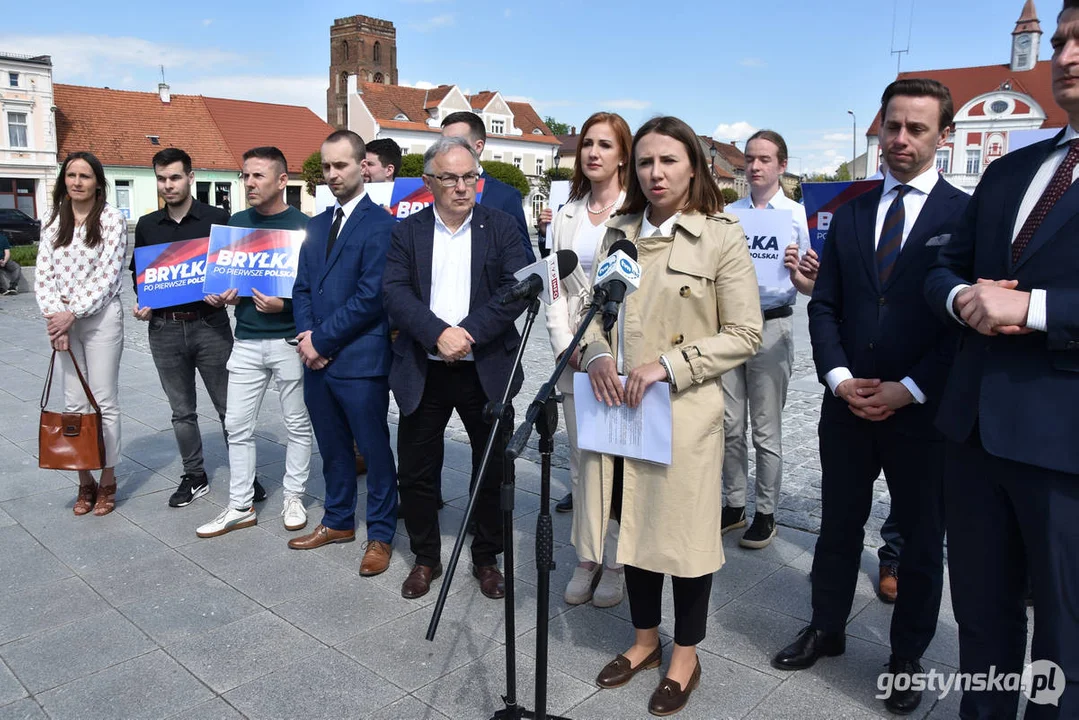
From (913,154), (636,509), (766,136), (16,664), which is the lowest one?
(16,664)

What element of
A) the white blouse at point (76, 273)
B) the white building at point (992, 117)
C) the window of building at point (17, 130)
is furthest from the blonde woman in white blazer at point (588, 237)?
the white building at point (992, 117)

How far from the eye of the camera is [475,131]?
17.5ft

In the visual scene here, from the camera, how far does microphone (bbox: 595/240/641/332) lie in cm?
253

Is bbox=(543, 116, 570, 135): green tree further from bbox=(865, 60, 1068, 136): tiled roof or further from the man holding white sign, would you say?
the man holding white sign

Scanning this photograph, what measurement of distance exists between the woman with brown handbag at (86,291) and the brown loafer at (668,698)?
3872 millimetres

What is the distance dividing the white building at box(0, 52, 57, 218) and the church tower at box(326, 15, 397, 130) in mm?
37390

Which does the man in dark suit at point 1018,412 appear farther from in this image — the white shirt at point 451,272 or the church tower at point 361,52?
the church tower at point 361,52

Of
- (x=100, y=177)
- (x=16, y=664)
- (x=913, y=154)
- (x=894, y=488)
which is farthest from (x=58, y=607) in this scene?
(x=913, y=154)

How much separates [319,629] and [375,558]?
26.7 inches

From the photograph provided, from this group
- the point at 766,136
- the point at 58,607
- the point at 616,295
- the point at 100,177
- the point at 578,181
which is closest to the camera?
the point at 616,295

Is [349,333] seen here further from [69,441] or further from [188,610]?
[69,441]

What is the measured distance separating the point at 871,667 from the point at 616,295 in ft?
6.73

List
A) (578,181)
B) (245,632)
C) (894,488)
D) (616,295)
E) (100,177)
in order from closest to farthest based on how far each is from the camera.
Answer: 1. (616,295)
2. (894,488)
3. (245,632)
4. (578,181)
5. (100,177)

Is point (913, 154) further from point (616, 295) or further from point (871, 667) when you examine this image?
point (871, 667)
